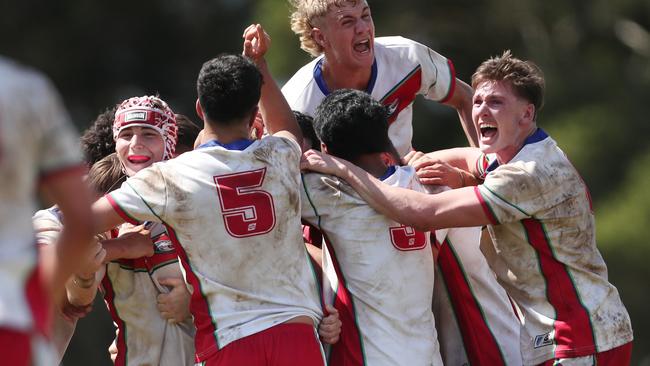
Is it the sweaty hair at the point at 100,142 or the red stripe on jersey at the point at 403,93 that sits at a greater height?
the sweaty hair at the point at 100,142

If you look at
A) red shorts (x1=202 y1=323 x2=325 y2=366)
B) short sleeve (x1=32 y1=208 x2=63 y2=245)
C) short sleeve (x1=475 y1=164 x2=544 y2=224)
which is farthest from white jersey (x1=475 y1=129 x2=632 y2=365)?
short sleeve (x1=32 y1=208 x2=63 y2=245)

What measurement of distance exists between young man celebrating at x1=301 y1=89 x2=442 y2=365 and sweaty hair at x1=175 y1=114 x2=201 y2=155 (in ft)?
4.51

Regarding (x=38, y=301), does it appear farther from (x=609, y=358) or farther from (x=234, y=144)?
(x=609, y=358)

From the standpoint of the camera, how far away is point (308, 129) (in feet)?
24.8

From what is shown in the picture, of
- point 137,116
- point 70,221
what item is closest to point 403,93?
point 137,116

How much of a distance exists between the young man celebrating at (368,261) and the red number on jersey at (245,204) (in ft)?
1.13

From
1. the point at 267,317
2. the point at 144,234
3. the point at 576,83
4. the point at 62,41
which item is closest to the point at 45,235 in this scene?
the point at 144,234

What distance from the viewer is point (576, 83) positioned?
922 inches

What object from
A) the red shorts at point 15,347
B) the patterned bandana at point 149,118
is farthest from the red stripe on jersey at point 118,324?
the red shorts at point 15,347

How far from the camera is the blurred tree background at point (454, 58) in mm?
21781

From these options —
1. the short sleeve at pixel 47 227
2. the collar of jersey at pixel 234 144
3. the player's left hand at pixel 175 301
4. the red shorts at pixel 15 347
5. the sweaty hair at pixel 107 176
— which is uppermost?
the sweaty hair at pixel 107 176

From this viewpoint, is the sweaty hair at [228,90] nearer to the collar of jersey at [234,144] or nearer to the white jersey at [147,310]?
the collar of jersey at [234,144]

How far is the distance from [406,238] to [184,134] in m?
1.78

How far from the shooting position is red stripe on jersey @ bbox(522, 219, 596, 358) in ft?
23.3
